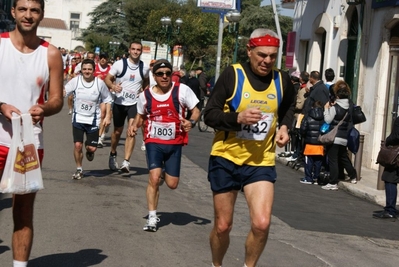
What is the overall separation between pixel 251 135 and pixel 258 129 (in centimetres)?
7

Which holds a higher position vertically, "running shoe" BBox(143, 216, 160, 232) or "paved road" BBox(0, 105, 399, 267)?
"running shoe" BBox(143, 216, 160, 232)

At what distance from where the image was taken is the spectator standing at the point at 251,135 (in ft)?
21.0

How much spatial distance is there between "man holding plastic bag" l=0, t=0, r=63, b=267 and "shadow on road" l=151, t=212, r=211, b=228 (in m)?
3.95

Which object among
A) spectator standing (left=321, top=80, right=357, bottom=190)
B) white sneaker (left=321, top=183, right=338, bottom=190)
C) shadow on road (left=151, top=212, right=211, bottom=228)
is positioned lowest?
white sneaker (left=321, top=183, right=338, bottom=190)

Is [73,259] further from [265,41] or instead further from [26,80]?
[265,41]

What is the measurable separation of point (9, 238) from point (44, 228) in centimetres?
66

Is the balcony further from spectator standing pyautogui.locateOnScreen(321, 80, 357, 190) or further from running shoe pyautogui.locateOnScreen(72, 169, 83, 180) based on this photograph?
running shoe pyautogui.locateOnScreen(72, 169, 83, 180)

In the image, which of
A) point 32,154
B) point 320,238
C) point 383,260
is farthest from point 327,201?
point 32,154

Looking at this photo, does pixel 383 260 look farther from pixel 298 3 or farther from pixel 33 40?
pixel 298 3

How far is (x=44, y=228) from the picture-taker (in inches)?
340

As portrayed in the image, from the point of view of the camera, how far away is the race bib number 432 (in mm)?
6449

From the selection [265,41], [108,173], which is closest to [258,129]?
[265,41]

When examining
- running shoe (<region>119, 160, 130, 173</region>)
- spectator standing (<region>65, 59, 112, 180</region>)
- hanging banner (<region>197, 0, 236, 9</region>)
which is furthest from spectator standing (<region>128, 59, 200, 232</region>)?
hanging banner (<region>197, 0, 236, 9</region>)

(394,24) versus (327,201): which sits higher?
(394,24)
